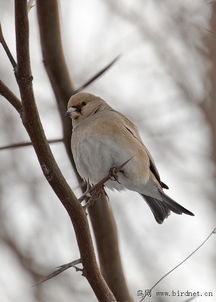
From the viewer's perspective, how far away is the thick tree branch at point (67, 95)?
8.22ft

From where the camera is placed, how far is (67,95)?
2674 millimetres

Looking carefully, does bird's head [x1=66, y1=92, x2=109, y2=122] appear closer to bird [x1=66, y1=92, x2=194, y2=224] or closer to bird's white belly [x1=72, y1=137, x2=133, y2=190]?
bird [x1=66, y1=92, x2=194, y2=224]

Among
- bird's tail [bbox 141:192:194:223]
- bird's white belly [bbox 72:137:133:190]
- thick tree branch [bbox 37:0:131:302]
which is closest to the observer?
thick tree branch [bbox 37:0:131:302]

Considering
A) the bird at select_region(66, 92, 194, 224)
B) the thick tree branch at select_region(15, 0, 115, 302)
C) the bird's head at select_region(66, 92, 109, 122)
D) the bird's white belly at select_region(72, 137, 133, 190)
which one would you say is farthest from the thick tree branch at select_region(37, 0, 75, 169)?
the bird's head at select_region(66, 92, 109, 122)

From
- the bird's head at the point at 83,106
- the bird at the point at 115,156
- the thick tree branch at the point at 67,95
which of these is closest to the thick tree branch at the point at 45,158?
the thick tree branch at the point at 67,95

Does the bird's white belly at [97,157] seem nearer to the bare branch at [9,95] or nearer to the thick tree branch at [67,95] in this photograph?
the thick tree branch at [67,95]

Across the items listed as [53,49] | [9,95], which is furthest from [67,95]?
[9,95]

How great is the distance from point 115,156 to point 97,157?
0.14 meters

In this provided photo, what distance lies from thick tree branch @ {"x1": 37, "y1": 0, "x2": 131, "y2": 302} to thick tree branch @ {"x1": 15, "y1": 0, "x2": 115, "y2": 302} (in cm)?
56

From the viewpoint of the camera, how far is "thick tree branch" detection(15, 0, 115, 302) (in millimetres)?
1661

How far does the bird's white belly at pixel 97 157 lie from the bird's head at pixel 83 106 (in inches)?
16.1

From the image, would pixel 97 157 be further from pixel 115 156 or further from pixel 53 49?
pixel 53 49

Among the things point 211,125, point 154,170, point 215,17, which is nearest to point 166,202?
point 154,170

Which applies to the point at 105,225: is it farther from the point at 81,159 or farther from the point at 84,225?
the point at 81,159
